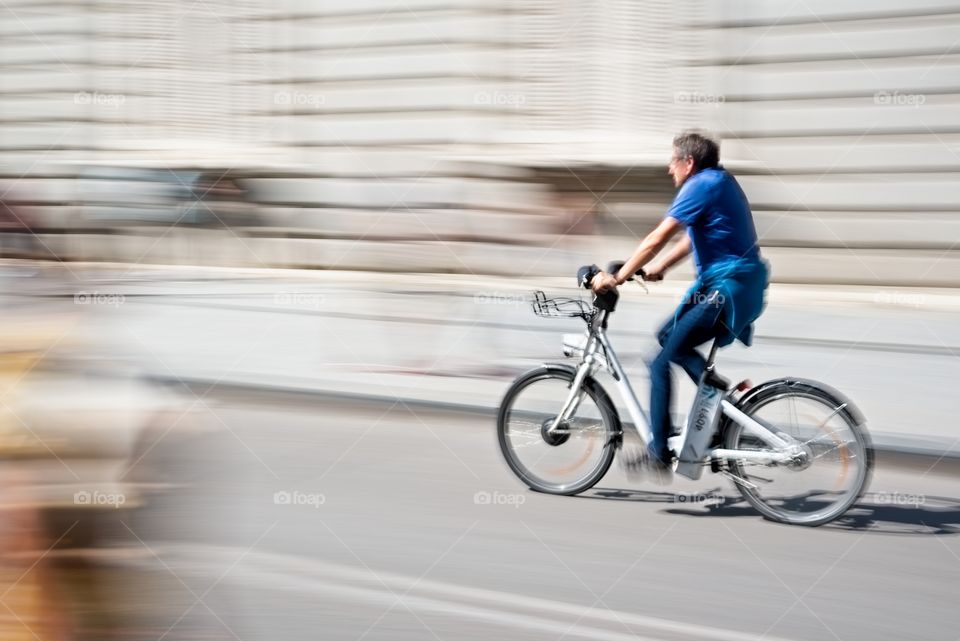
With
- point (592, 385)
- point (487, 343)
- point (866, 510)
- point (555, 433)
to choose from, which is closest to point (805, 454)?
point (866, 510)

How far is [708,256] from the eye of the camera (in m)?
5.25

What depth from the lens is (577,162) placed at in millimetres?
11734

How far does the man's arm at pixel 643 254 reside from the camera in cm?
522

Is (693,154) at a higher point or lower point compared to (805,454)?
higher

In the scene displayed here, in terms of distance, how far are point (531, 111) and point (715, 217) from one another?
731cm

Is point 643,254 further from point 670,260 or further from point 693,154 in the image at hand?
point 693,154

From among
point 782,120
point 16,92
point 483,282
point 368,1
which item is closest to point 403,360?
point 483,282

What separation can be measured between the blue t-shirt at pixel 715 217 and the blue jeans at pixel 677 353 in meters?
0.20

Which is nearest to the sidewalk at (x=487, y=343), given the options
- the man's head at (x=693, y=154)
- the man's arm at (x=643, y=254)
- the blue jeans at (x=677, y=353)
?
the blue jeans at (x=677, y=353)

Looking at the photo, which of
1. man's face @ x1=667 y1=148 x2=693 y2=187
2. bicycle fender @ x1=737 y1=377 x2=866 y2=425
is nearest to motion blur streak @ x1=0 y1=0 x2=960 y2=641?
bicycle fender @ x1=737 y1=377 x2=866 y2=425

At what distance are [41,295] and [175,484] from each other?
18.3 inches

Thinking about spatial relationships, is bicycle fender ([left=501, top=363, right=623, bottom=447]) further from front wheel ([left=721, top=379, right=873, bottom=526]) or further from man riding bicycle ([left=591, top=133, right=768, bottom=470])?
front wheel ([left=721, top=379, right=873, bottom=526])

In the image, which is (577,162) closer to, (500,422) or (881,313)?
(881,313)

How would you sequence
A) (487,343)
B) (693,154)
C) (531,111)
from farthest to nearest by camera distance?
(531,111), (487,343), (693,154)
